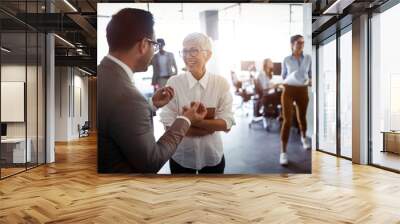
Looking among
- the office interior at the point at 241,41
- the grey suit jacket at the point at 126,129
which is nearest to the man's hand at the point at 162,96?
the grey suit jacket at the point at 126,129

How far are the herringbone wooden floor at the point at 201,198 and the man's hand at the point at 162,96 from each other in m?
1.22

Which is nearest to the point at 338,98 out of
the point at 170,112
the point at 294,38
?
the point at 294,38

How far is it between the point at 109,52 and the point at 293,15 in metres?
2.97

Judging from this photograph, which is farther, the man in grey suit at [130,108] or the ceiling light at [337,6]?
the ceiling light at [337,6]

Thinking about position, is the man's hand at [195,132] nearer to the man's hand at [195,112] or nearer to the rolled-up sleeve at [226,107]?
the man's hand at [195,112]

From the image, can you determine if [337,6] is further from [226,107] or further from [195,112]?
[195,112]

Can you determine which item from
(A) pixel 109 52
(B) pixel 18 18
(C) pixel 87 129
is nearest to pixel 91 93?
(C) pixel 87 129

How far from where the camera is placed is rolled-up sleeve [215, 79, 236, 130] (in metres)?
6.17

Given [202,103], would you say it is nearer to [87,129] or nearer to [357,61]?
[357,61]

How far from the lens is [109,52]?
6000 mm

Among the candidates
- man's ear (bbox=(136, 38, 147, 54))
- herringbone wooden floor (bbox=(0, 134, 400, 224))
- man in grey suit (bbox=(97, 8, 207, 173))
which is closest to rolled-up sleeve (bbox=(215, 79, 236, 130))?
man in grey suit (bbox=(97, 8, 207, 173))

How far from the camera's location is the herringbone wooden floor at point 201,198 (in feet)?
13.2

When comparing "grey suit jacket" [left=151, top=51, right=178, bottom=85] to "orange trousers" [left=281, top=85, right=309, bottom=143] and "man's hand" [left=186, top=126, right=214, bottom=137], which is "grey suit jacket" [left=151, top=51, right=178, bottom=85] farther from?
"orange trousers" [left=281, top=85, right=309, bottom=143]

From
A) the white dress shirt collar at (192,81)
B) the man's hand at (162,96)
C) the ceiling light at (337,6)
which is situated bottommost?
the man's hand at (162,96)
